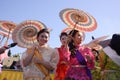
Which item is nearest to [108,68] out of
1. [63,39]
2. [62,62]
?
[62,62]

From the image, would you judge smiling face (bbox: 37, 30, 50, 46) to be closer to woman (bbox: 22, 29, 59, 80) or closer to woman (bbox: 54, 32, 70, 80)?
woman (bbox: 22, 29, 59, 80)

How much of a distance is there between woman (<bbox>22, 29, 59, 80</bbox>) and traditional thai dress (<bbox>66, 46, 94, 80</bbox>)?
2.02ft

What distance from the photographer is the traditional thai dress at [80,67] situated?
6035mm

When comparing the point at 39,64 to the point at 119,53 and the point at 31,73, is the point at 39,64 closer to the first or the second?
the point at 31,73

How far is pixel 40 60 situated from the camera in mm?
5520

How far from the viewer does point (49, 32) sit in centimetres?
586

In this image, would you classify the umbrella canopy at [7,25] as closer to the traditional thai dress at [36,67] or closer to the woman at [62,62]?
the woman at [62,62]

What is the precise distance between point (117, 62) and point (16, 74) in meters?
6.27

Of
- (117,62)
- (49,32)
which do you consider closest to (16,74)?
(49,32)

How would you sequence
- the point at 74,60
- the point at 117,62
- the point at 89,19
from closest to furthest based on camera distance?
the point at 117,62 < the point at 74,60 < the point at 89,19

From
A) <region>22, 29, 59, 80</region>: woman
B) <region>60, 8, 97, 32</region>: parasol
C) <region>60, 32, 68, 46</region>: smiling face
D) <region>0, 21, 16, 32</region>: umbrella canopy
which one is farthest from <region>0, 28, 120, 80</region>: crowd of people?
<region>0, 21, 16, 32</region>: umbrella canopy

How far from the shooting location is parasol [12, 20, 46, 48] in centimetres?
624

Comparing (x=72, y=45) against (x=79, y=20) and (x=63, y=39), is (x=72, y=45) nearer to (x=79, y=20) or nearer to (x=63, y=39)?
(x=63, y=39)

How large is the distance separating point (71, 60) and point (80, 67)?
0.29 metres
